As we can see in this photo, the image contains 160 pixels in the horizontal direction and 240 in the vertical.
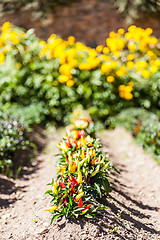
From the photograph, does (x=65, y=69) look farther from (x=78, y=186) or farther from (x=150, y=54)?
(x=78, y=186)

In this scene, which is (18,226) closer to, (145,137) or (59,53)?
(145,137)

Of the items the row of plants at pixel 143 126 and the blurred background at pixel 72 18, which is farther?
the blurred background at pixel 72 18

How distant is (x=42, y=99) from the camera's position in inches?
201

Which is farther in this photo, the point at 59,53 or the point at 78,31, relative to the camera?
the point at 78,31

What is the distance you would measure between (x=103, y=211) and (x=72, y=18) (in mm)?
5888

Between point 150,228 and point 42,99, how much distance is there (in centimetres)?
353

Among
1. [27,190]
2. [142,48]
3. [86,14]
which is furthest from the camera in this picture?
[86,14]

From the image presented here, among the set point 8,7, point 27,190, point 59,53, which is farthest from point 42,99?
point 8,7

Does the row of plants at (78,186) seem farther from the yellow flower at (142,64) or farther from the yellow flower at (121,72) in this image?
the yellow flower at (142,64)

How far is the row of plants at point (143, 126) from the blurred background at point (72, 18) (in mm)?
2921

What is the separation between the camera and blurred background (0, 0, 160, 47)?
6.69 meters

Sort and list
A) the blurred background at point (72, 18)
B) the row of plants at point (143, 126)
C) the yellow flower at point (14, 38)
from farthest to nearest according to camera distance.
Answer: the blurred background at point (72, 18) < the yellow flower at point (14, 38) < the row of plants at point (143, 126)

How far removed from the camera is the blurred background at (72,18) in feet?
22.0

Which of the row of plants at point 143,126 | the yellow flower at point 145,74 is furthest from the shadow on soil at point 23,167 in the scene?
the yellow flower at point 145,74
